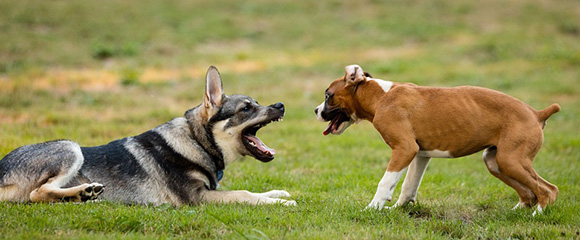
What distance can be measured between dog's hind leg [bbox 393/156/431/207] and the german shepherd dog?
5.15 feet

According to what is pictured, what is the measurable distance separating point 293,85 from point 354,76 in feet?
34.2

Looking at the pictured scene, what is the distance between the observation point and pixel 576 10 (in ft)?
96.1

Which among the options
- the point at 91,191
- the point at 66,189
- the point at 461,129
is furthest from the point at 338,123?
the point at 66,189

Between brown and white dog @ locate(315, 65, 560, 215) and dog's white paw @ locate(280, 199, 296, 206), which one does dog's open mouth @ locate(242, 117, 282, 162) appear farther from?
brown and white dog @ locate(315, 65, 560, 215)

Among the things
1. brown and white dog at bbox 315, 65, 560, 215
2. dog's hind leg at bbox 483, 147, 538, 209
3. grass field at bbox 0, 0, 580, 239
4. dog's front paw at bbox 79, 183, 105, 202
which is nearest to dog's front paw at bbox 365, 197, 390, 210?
brown and white dog at bbox 315, 65, 560, 215

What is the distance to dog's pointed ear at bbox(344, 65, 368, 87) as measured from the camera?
7.24 metres

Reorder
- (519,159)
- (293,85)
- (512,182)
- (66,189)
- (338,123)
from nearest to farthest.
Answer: (519,159) < (66,189) < (512,182) < (338,123) < (293,85)

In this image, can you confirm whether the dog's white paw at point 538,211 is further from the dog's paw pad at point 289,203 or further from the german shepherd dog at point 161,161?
the german shepherd dog at point 161,161

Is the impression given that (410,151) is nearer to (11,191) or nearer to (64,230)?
(64,230)

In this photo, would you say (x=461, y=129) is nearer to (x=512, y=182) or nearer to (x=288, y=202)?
(x=512, y=182)

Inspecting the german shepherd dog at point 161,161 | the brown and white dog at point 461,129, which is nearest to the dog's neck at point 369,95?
the brown and white dog at point 461,129

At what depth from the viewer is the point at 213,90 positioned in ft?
23.5

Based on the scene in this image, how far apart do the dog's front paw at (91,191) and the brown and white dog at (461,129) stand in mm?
3046

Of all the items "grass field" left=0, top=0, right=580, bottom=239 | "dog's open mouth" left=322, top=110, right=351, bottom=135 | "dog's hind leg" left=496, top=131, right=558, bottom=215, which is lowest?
"grass field" left=0, top=0, right=580, bottom=239
